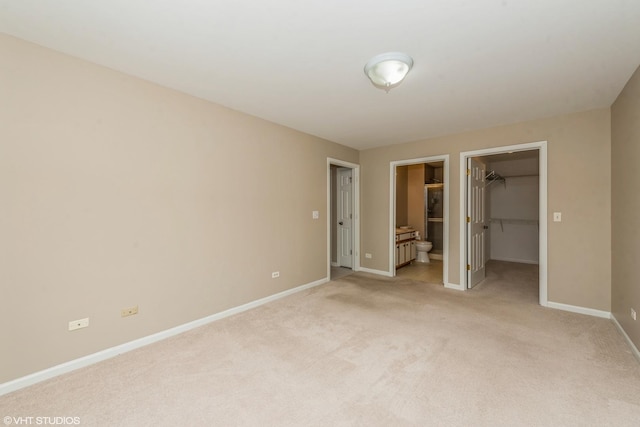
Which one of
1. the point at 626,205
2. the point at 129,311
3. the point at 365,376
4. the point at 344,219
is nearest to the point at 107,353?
the point at 129,311

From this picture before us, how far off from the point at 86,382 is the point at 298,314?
1.89 m

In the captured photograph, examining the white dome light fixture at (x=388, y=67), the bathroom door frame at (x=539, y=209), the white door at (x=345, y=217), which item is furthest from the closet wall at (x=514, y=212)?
the white dome light fixture at (x=388, y=67)

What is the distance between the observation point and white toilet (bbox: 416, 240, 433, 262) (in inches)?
239

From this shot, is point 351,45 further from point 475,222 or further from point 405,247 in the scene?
point 405,247

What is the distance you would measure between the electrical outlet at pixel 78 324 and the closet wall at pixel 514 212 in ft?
22.5

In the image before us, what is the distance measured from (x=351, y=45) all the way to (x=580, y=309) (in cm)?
393

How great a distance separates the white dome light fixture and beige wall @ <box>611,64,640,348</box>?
195 centimetres

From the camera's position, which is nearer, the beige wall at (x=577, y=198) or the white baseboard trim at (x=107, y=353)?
A: the white baseboard trim at (x=107, y=353)

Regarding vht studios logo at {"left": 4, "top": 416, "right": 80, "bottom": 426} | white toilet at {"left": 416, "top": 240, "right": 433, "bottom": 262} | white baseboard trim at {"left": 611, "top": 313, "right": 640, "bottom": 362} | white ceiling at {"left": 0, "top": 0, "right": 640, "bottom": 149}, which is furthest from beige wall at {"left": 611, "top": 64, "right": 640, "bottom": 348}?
vht studios logo at {"left": 4, "top": 416, "right": 80, "bottom": 426}

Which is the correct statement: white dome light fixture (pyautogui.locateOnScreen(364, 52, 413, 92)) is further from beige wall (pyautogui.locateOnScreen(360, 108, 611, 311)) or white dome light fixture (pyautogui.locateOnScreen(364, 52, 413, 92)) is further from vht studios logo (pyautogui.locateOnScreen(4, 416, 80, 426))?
vht studios logo (pyautogui.locateOnScreen(4, 416, 80, 426))

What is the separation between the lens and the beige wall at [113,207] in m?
1.90

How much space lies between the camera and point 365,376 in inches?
78.9

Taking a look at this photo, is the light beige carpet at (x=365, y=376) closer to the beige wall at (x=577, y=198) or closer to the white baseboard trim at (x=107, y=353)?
the white baseboard trim at (x=107, y=353)

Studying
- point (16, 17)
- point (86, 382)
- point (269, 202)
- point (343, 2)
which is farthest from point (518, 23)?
point (86, 382)
